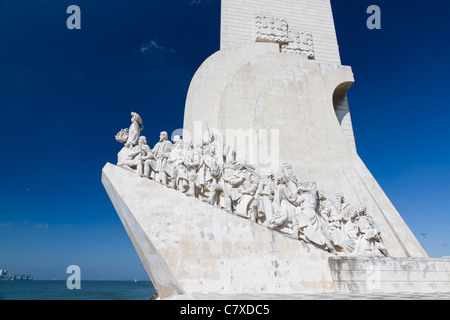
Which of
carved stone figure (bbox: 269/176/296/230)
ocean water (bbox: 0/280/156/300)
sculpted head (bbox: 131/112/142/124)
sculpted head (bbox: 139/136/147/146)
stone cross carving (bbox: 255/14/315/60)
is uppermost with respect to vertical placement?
stone cross carving (bbox: 255/14/315/60)

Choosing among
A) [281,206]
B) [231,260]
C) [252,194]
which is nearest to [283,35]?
[252,194]

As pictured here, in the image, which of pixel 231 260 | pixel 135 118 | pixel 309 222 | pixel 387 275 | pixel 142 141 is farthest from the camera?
pixel 135 118

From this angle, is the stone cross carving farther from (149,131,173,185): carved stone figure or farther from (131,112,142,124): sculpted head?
(149,131,173,185): carved stone figure

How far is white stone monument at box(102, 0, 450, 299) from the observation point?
5.34 m

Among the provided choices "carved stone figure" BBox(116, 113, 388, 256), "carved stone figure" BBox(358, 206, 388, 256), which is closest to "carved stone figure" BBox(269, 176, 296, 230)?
"carved stone figure" BBox(116, 113, 388, 256)

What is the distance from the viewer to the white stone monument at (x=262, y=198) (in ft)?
17.5

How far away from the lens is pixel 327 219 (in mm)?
6957

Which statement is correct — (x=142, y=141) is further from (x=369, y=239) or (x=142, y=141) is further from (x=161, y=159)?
(x=369, y=239)

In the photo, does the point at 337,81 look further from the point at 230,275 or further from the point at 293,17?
the point at 230,275

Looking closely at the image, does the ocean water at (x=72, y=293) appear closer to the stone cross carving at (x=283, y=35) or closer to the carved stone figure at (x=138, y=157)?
the carved stone figure at (x=138, y=157)

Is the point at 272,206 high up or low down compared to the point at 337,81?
down

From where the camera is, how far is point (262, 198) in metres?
6.56
